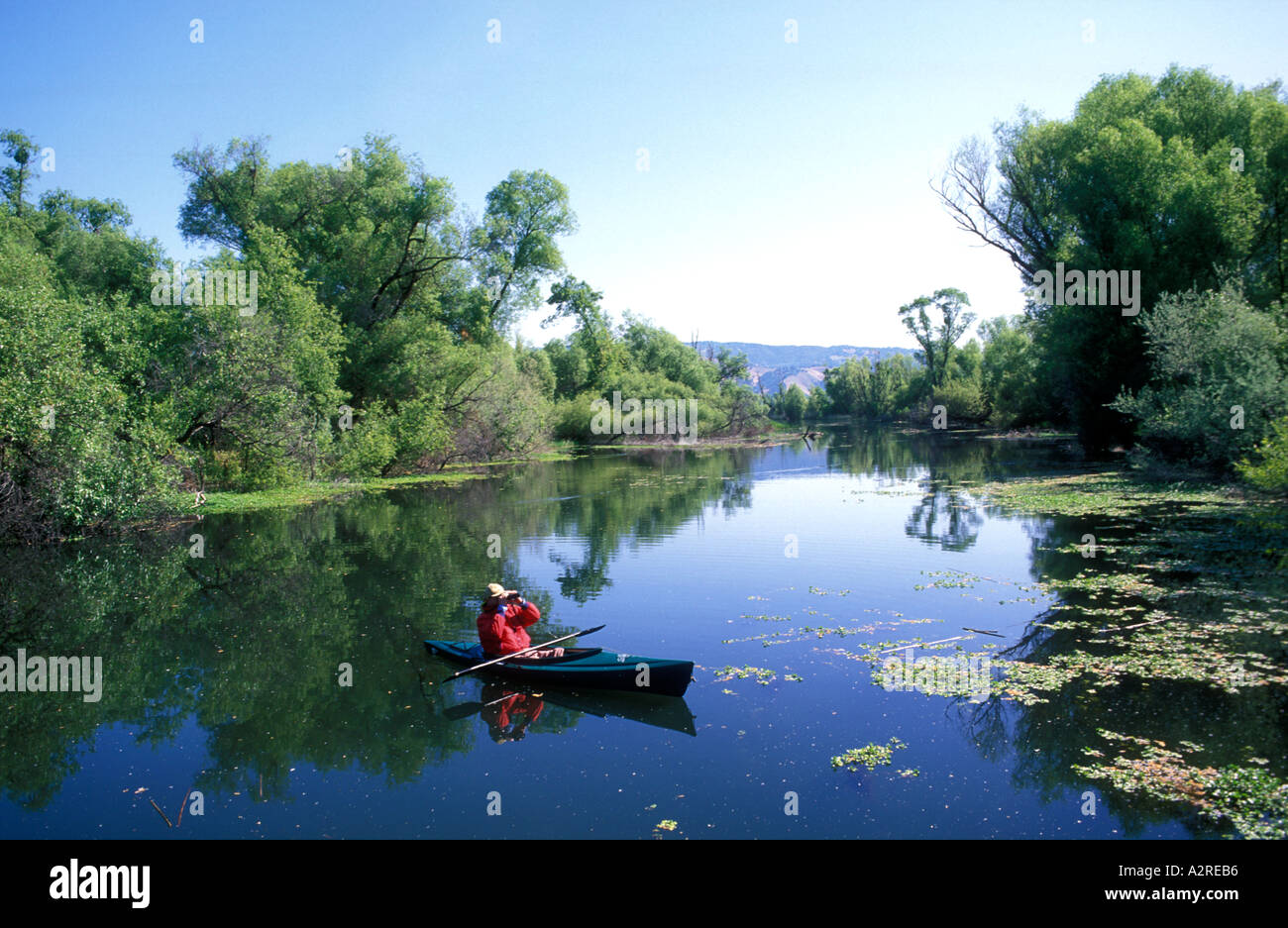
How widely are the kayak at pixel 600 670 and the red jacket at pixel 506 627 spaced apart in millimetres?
243

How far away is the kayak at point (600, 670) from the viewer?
352 inches

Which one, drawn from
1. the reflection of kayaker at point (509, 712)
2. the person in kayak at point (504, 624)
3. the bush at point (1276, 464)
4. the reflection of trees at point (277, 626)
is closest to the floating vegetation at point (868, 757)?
the reflection of trees at point (277, 626)

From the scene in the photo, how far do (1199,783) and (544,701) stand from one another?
6753 mm

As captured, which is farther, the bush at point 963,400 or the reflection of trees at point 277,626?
the bush at point 963,400

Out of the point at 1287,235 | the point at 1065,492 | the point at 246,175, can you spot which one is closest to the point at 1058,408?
the point at 1287,235

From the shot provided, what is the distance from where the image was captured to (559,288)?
2496 inches

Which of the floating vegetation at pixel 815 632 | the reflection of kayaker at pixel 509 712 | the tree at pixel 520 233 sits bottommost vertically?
the reflection of kayaker at pixel 509 712

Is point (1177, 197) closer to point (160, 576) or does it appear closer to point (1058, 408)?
point (1058, 408)

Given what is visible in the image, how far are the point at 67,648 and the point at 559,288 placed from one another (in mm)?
54711

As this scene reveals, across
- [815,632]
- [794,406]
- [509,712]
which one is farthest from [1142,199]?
[794,406]

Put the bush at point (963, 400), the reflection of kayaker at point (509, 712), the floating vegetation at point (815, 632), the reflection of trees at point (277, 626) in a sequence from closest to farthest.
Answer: the reflection of trees at point (277, 626)
the reflection of kayaker at point (509, 712)
the floating vegetation at point (815, 632)
the bush at point (963, 400)

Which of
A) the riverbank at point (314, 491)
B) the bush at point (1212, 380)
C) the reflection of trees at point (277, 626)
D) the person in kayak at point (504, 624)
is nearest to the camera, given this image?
the reflection of trees at point (277, 626)

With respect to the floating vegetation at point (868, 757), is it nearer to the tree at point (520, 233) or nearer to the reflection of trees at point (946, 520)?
the reflection of trees at point (946, 520)
